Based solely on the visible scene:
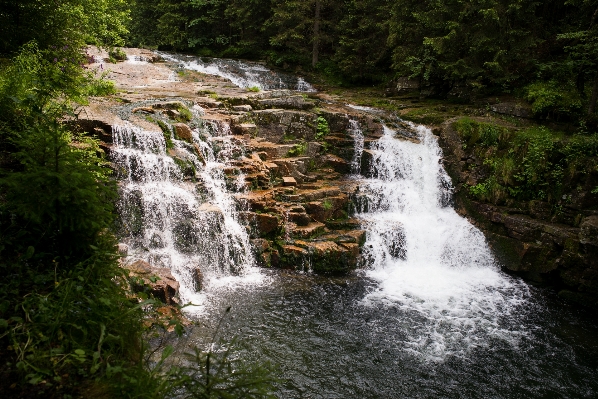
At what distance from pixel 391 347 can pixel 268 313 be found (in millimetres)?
2756

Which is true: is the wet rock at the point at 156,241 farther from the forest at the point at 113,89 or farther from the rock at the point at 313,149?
the rock at the point at 313,149

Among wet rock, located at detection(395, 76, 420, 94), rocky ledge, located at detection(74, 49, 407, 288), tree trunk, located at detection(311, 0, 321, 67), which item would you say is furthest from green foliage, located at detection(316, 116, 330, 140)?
tree trunk, located at detection(311, 0, 321, 67)

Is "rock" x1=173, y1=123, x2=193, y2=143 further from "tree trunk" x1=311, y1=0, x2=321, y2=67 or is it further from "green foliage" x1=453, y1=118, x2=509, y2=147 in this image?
"tree trunk" x1=311, y1=0, x2=321, y2=67

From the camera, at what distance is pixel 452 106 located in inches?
682

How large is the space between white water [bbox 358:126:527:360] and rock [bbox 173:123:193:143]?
6171mm

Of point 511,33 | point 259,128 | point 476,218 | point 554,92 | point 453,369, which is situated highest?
point 511,33

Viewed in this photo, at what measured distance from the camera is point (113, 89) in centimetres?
1394

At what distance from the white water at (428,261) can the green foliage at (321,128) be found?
211 centimetres

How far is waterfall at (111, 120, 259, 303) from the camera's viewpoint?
9797mm

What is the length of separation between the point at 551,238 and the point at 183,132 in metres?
11.8

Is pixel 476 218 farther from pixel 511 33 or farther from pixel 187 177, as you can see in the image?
pixel 187 177

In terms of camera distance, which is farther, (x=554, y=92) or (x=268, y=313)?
(x=554, y=92)

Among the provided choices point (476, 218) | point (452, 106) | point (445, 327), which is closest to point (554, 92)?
point (452, 106)

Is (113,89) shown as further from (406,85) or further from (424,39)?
(406,85)
